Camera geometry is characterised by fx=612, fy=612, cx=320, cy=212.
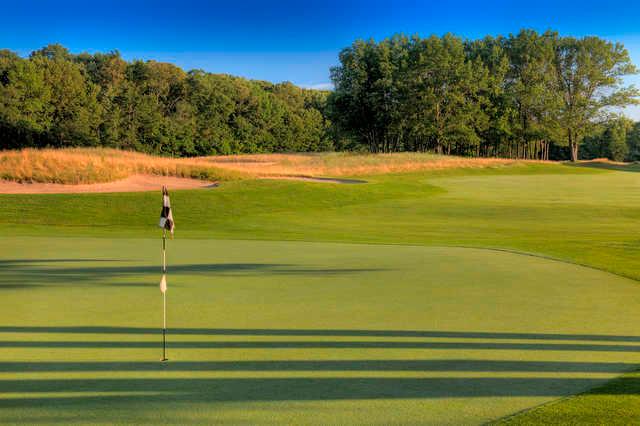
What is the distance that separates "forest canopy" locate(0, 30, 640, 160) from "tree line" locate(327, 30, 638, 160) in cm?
13

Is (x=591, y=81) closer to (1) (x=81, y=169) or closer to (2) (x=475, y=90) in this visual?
(2) (x=475, y=90)

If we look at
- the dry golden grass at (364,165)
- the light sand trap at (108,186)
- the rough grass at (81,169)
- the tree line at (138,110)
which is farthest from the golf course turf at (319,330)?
the tree line at (138,110)

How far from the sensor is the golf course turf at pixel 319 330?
371 centimetres

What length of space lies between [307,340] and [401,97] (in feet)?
230

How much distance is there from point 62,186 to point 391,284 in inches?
798

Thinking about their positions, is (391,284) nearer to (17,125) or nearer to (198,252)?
(198,252)

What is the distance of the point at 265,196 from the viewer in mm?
22672

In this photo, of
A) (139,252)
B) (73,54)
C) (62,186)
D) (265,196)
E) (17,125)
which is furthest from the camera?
(73,54)

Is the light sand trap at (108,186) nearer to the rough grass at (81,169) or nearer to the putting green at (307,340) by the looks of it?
the rough grass at (81,169)

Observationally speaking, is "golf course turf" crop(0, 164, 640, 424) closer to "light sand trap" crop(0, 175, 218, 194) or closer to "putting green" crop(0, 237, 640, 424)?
"putting green" crop(0, 237, 640, 424)

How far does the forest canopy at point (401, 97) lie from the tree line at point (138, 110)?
6.6 inches

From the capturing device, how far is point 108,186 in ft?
82.2

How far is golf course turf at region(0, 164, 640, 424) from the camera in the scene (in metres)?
3.71

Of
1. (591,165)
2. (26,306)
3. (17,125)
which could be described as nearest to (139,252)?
(26,306)
